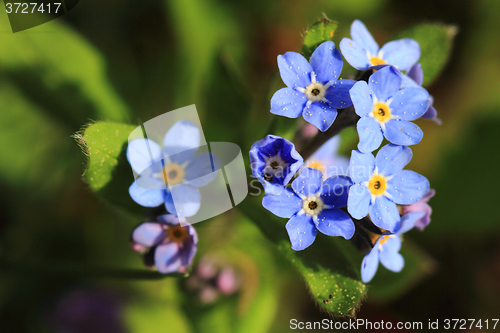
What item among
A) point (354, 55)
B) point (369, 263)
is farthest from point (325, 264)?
point (354, 55)

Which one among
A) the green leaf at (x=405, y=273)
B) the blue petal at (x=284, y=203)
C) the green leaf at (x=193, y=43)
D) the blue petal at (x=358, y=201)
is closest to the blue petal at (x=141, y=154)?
the blue petal at (x=284, y=203)

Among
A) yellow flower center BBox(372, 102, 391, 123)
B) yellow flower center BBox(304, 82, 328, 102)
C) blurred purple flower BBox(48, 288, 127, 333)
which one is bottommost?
blurred purple flower BBox(48, 288, 127, 333)

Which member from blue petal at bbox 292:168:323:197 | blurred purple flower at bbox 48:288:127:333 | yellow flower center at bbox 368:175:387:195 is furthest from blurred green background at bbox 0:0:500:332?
yellow flower center at bbox 368:175:387:195

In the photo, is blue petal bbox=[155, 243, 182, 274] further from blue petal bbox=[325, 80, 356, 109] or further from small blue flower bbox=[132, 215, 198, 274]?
blue petal bbox=[325, 80, 356, 109]

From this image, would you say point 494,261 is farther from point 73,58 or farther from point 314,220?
point 73,58

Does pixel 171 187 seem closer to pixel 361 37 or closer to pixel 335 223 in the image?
pixel 335 223

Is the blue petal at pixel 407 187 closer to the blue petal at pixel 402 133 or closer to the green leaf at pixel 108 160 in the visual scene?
the blue petal at pixel 402 133
